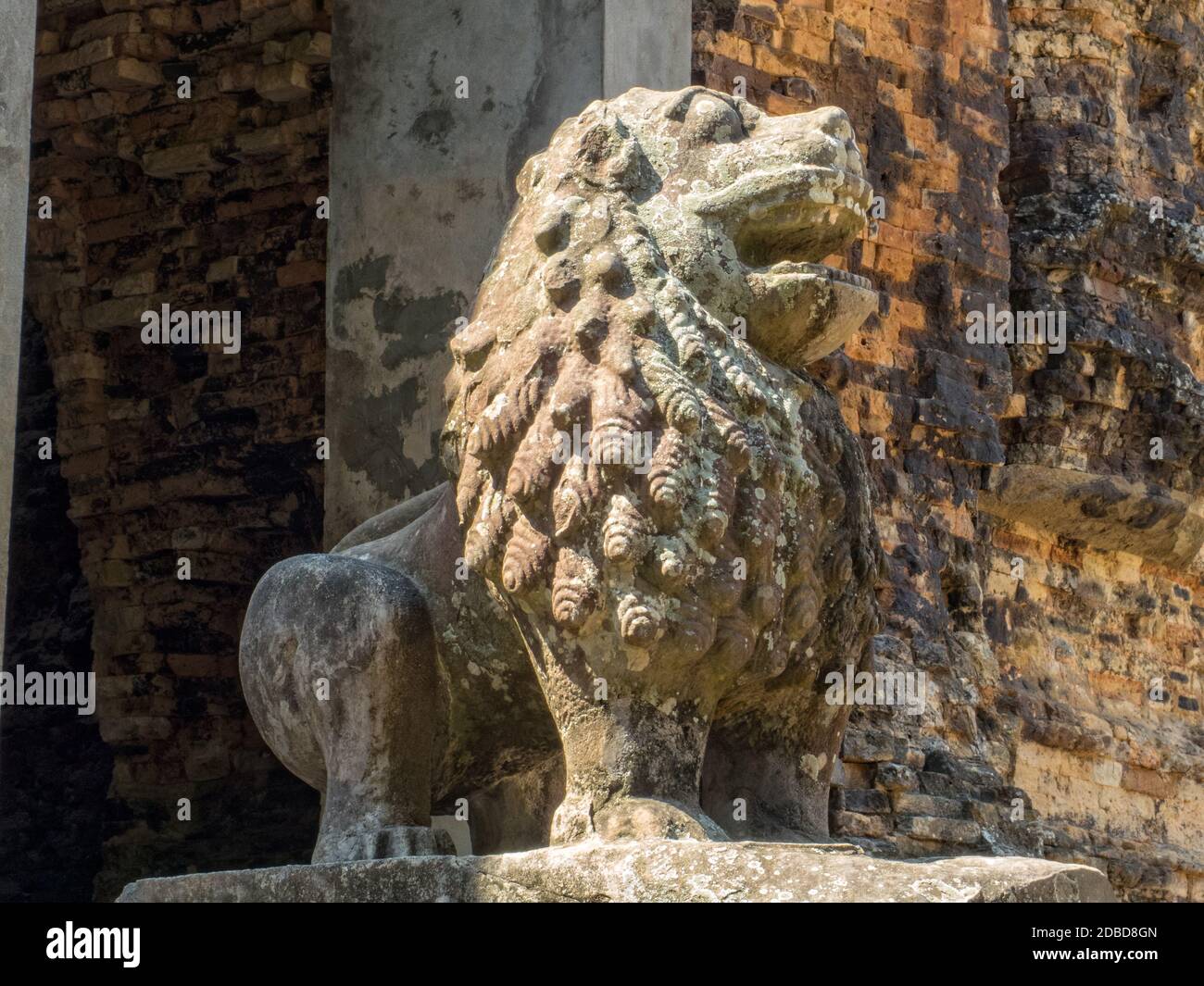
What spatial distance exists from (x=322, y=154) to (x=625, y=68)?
10.2ft

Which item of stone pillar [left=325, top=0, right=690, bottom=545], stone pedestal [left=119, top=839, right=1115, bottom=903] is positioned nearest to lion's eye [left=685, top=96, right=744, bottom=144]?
stone pedestal [left=119, top=839, right=1115, bottom=903]

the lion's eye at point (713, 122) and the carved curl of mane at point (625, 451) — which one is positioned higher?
the lion's eye at point (713, 122)

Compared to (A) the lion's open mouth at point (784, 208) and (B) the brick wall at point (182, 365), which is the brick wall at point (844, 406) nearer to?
(B) the brick wall at point (182, 365)

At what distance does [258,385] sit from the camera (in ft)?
26.5

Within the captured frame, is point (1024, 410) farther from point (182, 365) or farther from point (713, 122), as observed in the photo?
point (713, 122)

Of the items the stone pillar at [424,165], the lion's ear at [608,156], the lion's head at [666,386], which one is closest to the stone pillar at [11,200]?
the lion's head at [666,386]

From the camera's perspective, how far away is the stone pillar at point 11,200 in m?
3.86

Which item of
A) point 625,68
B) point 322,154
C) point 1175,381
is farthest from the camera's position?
point 1175,381

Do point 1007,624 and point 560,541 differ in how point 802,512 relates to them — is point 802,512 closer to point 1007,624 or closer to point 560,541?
point 560,541

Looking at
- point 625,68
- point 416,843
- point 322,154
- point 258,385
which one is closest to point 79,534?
point 258,385

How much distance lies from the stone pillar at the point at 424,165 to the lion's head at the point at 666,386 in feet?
4.47

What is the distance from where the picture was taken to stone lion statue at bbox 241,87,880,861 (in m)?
3.28

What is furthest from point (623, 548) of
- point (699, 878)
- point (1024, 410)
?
point (1024, 410)

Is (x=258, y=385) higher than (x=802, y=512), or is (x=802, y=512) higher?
(x=258, y=385)
